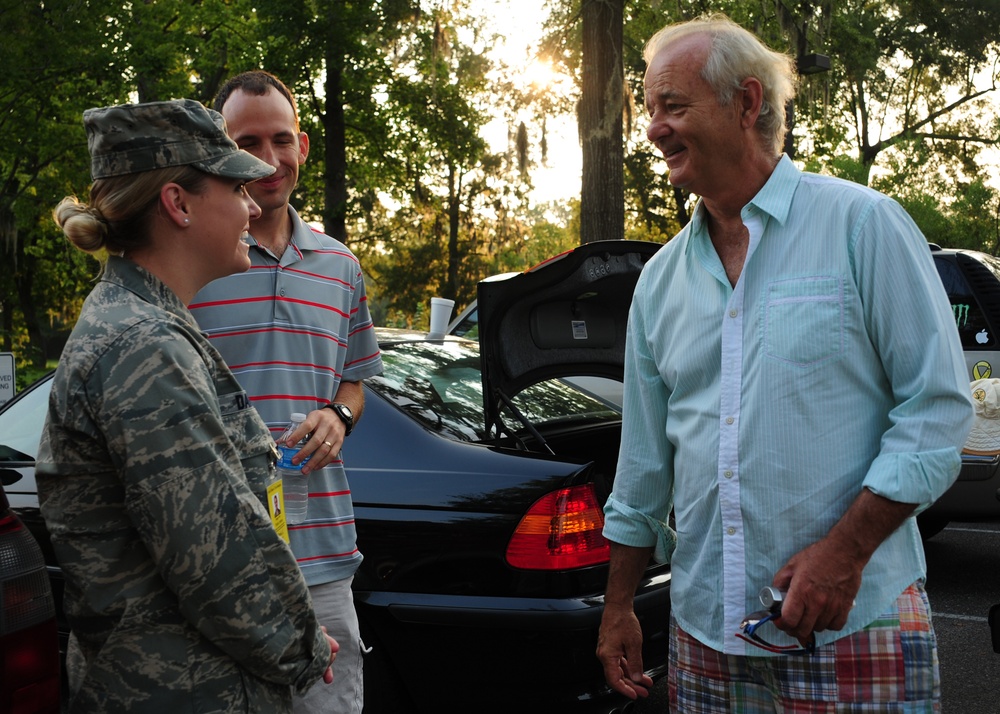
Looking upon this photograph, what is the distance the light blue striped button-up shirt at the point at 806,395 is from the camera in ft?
5.88

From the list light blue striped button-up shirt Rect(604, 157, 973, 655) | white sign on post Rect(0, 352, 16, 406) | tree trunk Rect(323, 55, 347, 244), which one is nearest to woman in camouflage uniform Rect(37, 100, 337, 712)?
light blue striped button-up shirt Rect(604, 157, 973, 655)

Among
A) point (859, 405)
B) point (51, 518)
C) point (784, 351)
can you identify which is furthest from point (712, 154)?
point (51, 518)

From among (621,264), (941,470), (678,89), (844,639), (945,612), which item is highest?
(678,89)

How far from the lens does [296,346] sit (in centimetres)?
248

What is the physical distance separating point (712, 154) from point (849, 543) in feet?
2.78

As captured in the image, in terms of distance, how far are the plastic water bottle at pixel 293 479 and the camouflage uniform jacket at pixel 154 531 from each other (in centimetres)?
67

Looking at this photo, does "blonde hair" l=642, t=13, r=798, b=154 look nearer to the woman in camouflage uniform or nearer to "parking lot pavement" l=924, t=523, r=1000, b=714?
the woman in camouflage uniform

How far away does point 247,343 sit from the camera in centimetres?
245

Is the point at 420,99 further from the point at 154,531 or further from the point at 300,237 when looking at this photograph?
the point at 154,531

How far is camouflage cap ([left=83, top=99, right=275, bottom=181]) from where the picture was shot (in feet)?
5.79

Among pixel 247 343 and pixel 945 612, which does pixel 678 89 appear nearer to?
pixel 247 343

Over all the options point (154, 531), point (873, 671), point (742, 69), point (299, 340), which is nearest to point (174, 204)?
point (154, 531)

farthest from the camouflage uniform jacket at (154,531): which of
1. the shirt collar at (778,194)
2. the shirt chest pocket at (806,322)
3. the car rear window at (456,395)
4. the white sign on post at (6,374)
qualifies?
the white sign on post at (6,374)

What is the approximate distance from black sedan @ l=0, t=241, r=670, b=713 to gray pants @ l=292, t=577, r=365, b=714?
79 cm
